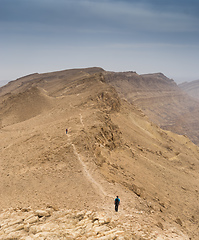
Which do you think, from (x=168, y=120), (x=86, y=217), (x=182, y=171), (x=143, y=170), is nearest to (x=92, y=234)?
(x=86, y=217)

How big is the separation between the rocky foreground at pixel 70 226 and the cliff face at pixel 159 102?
233ft

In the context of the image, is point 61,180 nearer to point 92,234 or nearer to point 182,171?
point 92,234

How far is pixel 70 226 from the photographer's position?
933cm

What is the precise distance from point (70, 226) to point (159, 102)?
113 meters

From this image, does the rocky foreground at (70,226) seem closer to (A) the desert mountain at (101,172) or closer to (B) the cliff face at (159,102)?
(A) the desert mountain at (101,172)

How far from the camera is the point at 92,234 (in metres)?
8.66

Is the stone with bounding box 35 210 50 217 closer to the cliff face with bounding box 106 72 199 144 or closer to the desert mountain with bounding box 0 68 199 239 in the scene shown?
the desert mountain with bounding box 0 68 199 239

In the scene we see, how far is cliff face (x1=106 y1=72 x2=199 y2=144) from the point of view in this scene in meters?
88.6

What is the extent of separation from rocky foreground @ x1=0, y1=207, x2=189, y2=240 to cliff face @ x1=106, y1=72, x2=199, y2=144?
2799 inches

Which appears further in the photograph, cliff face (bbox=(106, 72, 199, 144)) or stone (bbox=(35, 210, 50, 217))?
cliff face (bbox=(106, 72, 199, 144))

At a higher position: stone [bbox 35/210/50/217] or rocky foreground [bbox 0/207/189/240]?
stone [bbox 35/210/50/217]

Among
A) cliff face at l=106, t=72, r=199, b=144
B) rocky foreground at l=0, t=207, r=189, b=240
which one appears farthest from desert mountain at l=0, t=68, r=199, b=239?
cliff face at l=106, t=72, r=199, b=144

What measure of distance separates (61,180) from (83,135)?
582 centimetres

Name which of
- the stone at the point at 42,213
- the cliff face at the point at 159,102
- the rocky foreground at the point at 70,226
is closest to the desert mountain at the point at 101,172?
the rocky foreground at the point at 70,226
